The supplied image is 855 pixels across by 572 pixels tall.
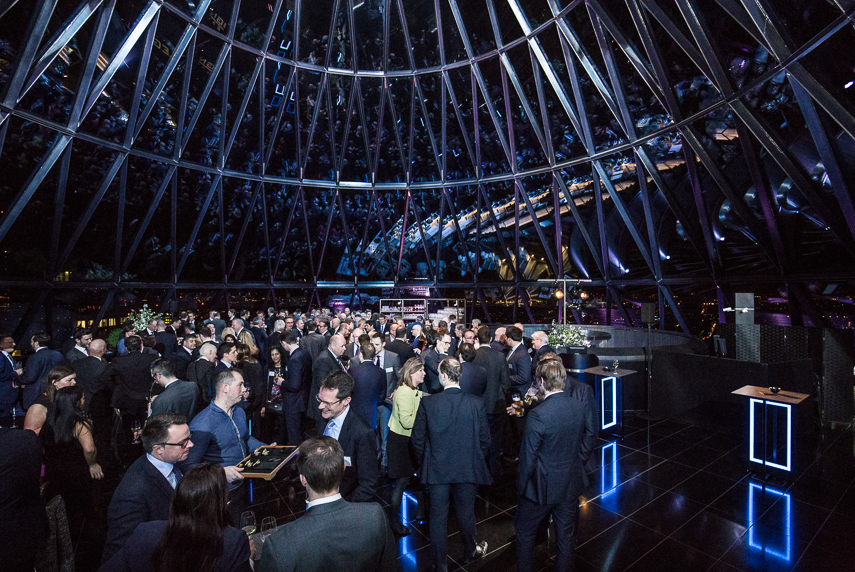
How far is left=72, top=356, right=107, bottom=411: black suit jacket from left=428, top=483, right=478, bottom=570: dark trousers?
190 inches

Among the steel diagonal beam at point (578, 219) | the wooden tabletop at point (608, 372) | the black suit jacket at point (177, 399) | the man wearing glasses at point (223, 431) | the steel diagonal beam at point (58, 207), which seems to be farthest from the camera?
the steel diagonal beam at point (578, 219)

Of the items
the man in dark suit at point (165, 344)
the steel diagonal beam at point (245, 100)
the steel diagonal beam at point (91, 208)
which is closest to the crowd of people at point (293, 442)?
the man in dark suit at point (165, 344)

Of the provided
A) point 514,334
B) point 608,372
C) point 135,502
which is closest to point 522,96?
point 608,372

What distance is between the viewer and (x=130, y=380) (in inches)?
213

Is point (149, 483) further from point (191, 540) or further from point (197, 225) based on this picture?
point (197, 225)

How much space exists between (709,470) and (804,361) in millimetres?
3278

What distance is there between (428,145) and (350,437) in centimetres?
1514

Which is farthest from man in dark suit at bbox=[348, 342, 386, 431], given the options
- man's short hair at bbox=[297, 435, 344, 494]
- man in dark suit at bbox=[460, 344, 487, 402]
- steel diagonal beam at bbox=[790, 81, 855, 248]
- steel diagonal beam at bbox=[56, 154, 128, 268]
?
steel diagonal beam at bbox=[56, 154, 128, 268]

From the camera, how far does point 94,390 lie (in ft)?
18.2

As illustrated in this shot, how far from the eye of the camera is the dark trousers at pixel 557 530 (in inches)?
126

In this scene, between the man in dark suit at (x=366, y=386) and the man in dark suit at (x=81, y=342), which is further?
the man in dark suit at (x=81, y=342)

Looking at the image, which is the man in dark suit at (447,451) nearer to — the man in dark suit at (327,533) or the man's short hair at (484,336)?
the man in dark suit at (327,533)

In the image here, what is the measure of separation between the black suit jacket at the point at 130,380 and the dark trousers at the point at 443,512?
4255mm

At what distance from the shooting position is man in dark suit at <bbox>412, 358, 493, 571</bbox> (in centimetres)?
335
